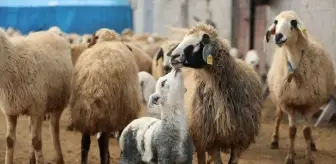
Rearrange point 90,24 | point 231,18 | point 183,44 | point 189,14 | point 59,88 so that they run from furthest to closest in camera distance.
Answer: point 90,24, point 189,14, point 231,18, point 59,88, point 183,44

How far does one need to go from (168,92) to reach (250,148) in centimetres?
440

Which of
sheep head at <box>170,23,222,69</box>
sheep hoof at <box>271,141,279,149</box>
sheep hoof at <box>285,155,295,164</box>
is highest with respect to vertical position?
sheep head at <box>170,23,222,69</box>

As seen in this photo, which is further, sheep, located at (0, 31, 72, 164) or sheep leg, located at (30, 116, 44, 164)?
sheep leg, located at (30, 116, 44, 164)

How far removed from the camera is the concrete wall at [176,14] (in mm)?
17766

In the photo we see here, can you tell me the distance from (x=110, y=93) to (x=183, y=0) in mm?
15753

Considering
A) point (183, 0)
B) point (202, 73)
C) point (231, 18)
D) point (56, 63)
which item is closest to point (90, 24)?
point (183, 0)

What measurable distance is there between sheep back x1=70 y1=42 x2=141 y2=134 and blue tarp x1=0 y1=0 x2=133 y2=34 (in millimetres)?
23496

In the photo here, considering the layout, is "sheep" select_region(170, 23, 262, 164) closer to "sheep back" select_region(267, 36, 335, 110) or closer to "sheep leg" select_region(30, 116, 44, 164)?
"sheep back" select_region(267, 36, 335, 110)

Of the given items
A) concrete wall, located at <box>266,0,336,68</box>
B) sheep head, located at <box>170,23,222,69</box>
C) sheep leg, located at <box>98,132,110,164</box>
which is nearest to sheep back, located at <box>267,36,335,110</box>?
sheep head, located at <box>170,23,222,69</box>

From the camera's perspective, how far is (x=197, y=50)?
5.50m

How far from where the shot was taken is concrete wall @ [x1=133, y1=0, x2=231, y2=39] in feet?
58.3

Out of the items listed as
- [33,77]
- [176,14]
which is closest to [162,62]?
[33,77]

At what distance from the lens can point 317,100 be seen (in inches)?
308

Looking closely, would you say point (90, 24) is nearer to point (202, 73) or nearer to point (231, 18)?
point (231, 18)
